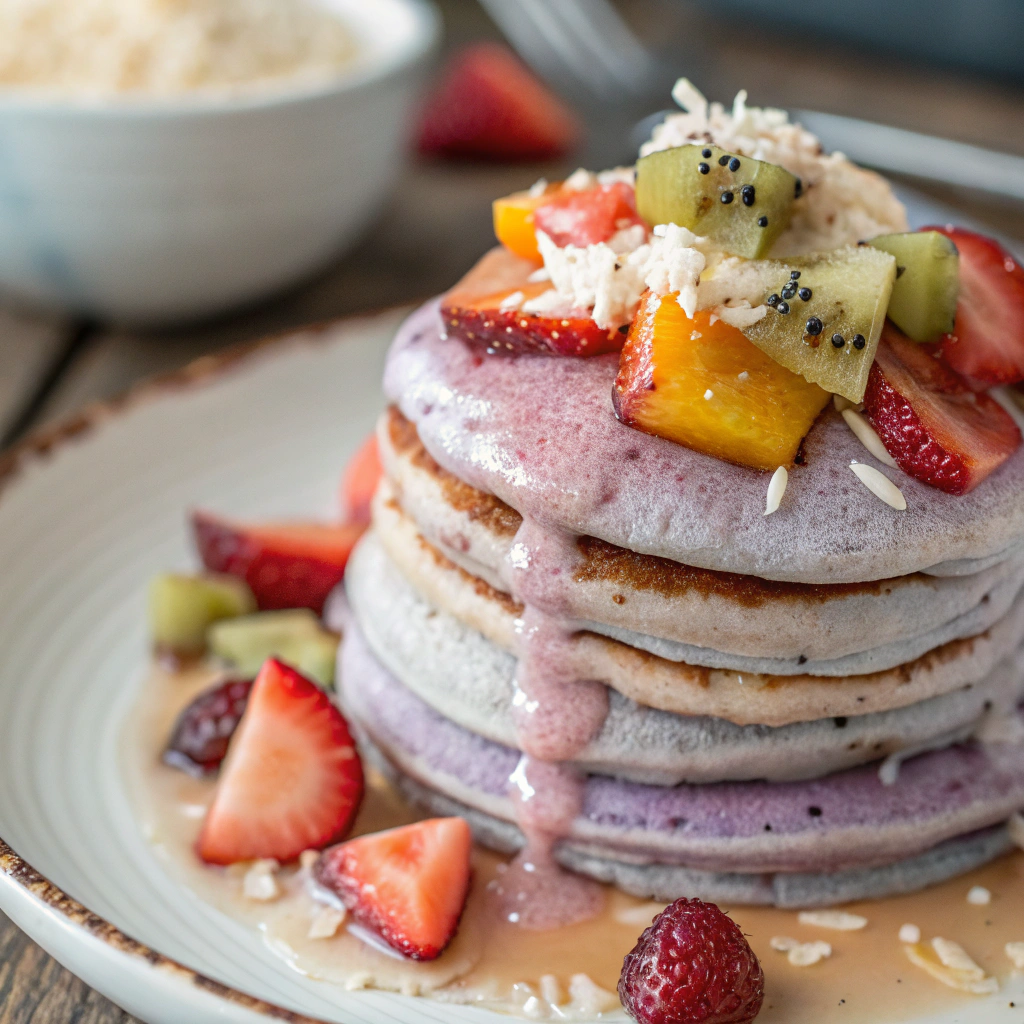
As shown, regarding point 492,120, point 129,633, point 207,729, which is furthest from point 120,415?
point 492,120

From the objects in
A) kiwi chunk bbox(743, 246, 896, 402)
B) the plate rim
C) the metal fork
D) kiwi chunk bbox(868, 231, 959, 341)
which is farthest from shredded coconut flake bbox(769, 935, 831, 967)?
the metal fork

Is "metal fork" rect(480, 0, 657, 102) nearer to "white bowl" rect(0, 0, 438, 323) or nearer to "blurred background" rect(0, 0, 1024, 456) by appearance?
"blurred background" rect(0, 0, 1024, 456)

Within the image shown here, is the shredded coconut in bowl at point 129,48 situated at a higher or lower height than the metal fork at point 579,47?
higher

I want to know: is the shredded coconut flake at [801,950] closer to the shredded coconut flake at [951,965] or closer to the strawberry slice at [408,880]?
the shredded coconut flake at [951,965]

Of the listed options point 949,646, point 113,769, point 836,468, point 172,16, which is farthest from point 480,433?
point 172,16

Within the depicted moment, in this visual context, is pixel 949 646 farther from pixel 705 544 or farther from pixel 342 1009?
pixel 342 1009

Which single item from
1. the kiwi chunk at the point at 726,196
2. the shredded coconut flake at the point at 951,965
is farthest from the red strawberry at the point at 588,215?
the shredded coconut flake at the point at 951,965
